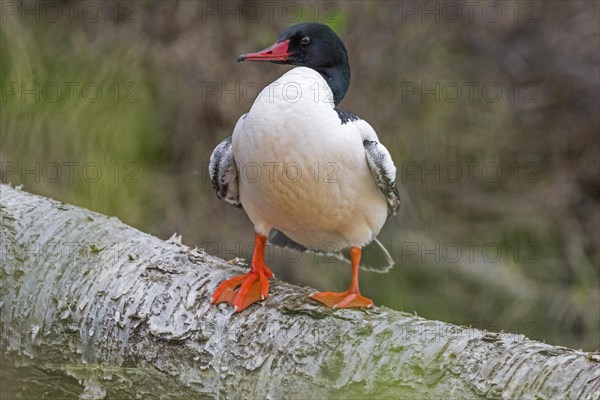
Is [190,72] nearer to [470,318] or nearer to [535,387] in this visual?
[470,318]

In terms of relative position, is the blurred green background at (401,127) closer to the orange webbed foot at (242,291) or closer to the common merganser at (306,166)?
the common merganser at (306,166)

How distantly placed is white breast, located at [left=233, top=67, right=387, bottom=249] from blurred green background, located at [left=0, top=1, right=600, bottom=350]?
1.43 meters

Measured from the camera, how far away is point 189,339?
2.33 metres

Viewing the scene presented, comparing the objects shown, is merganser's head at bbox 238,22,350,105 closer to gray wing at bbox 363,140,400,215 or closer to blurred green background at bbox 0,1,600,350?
gray wing at bbox 363,140,400,215

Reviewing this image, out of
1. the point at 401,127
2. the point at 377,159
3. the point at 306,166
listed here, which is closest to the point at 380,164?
the point at 377,159

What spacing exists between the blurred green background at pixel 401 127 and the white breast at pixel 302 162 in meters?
1.43

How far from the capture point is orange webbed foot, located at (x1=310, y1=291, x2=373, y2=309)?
2406 mm

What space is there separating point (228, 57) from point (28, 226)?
2.04 meters

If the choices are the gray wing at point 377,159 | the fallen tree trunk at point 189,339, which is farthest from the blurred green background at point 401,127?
the gray wing at point 377,159

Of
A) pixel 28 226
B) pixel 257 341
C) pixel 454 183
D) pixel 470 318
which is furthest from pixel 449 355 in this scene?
pixel 454 183

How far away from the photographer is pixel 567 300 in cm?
437

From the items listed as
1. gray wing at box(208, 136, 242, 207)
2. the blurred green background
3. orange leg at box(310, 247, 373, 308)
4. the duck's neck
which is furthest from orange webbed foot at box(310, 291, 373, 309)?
the blurred green background

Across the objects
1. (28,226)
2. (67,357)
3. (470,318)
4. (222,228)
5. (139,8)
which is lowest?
(470,318)

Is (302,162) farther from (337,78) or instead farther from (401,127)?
(401,127)
